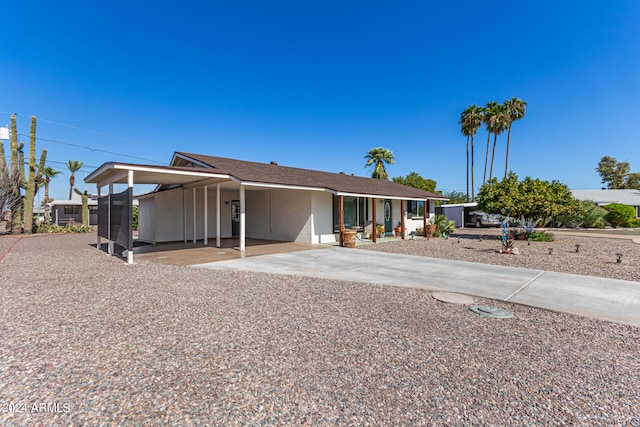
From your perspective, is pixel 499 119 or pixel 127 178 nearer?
pixel 127 178

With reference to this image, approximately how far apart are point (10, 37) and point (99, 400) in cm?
2252

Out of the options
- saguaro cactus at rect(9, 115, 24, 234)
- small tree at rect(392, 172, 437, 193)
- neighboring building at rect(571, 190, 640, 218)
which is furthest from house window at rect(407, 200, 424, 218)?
small tree at rect(392, 172, 437, 193)

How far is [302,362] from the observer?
3.07 m

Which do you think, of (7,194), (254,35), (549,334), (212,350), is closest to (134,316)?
(212,350)

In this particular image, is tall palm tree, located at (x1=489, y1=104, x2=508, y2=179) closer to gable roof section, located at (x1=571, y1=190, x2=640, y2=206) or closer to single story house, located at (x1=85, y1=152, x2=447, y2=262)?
gable roof section, located at (x1=571, y1=190, x2=640, y2=206)

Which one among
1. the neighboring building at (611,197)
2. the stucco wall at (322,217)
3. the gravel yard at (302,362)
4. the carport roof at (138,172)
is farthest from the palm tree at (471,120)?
the gravel yard at (302,362)

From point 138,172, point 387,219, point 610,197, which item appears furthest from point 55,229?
point 610,197

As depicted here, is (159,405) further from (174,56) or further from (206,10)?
(174,56)

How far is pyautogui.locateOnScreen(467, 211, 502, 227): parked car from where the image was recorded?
25875 millimetres

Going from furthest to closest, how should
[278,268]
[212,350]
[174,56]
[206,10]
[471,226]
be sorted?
[471,226] < [174,56] < [206,10] < [278,268] < [212,350]

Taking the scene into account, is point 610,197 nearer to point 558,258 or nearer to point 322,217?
point 558,258

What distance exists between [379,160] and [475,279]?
2861 cm

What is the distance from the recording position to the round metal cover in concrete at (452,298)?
5238 mm

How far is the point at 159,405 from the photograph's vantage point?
7.73 ft
